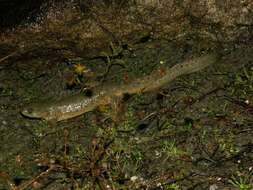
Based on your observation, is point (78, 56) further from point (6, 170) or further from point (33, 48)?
point (6, 170)

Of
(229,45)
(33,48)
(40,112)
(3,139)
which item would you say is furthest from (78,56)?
(229,45)

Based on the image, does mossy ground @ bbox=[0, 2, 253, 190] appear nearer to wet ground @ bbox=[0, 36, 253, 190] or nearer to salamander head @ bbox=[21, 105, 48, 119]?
wet ground @ bbox=[0, 36, 253, 190]

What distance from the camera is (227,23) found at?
6672 mm

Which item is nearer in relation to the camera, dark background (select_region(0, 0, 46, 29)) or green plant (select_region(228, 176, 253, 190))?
green plant (select_region(228, 176, 253, 190))

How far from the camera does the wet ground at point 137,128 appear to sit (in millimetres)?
5211

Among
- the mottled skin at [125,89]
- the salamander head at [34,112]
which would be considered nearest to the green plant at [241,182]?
the mottled skin at [125,89]

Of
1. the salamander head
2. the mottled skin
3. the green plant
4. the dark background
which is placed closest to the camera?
the green plant

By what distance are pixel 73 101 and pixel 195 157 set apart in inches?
70.1

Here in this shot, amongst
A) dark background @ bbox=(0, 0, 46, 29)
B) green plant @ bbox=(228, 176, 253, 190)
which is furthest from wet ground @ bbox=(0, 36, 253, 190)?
dark background @ bbox=(0, 0, 46, 29)

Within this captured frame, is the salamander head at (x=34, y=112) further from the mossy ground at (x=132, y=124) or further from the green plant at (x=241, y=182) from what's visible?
the green plant at (x=241, y=182)

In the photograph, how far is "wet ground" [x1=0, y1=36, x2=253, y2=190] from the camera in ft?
17.1

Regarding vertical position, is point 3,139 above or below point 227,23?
below

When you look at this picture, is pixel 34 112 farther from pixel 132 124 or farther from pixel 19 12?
pixel 19 12

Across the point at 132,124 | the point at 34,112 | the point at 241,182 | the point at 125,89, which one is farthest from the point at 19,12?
the point at 241,182
